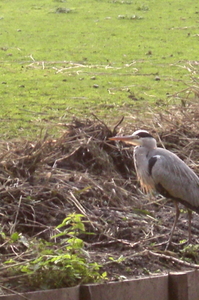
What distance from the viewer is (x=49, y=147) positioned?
23.3 feet

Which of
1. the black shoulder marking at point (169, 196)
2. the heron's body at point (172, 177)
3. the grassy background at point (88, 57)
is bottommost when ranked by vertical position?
the grassy background at point (88, 57)

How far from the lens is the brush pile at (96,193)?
18.2 feet

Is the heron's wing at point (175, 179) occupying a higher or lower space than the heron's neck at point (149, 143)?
lower

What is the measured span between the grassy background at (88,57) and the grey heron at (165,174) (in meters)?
1.43

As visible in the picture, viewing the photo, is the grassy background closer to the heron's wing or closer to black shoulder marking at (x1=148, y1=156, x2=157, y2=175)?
black shoulder marking at (x1=148, y1=156, x2=157, y2=175)

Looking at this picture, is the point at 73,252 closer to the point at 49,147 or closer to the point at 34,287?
the point at 34,287

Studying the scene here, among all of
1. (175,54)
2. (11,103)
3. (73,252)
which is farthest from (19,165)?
(175,54)

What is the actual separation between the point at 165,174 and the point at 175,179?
108 millimetres

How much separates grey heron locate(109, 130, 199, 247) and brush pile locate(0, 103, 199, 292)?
0.27 metres

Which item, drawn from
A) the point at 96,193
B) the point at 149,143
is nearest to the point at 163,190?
the point at 149,143

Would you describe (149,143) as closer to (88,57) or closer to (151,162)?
(151,162)

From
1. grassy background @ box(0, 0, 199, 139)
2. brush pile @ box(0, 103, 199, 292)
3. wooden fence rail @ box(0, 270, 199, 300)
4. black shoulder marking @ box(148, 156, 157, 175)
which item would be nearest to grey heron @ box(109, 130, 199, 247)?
black shoulder marking @ box(148, 156, 157, 175)

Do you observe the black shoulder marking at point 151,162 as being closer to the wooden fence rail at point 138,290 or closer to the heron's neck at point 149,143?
the heron's neck at point 149,143

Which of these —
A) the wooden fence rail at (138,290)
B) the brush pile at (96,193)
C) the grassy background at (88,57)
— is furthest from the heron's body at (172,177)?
the grassy background at (88,57)
